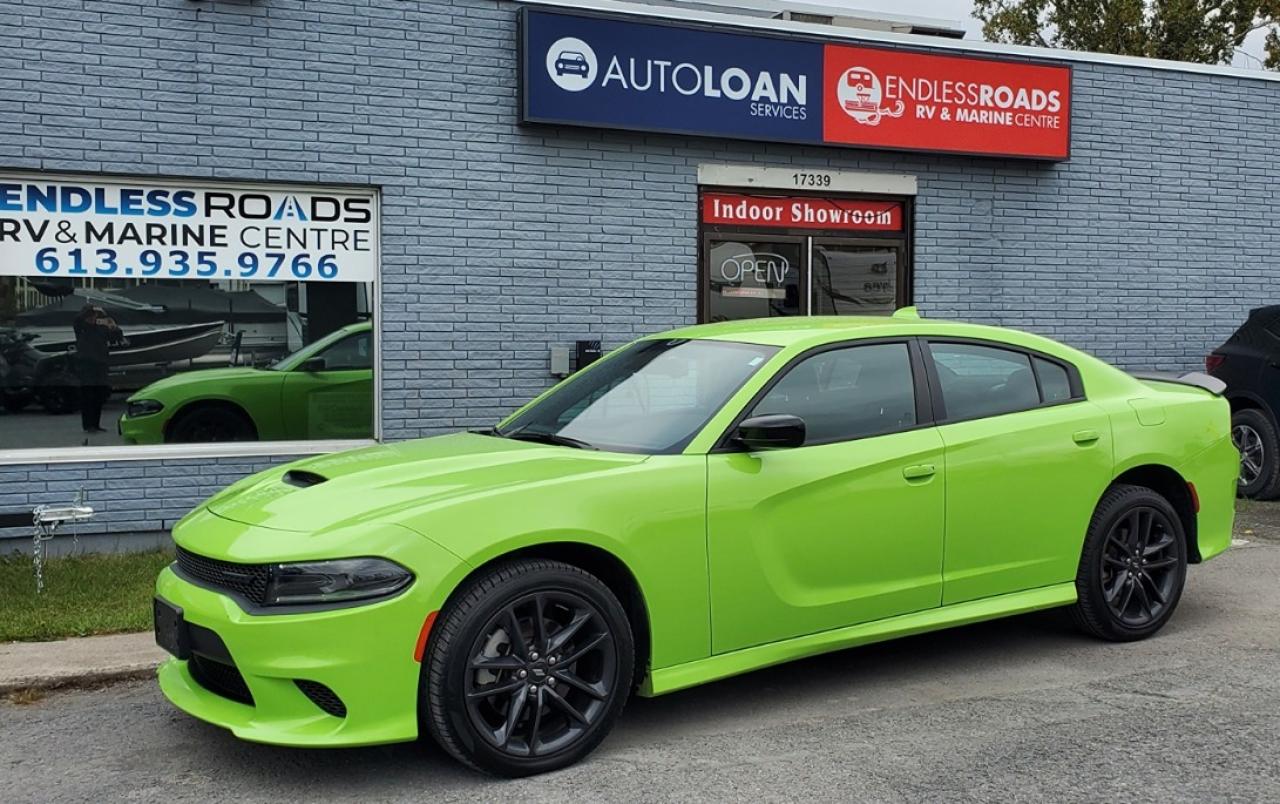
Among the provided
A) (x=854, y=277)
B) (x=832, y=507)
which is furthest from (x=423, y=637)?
(x=854, y=277)

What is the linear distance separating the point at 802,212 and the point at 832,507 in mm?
5978

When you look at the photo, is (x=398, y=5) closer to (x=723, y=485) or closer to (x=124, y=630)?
(x=124, y=630)

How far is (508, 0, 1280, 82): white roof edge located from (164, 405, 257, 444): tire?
3733 mm

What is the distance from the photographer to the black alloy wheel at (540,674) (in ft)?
14.0

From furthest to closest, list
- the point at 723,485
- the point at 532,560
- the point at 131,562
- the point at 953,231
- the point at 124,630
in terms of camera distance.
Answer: the point at 953,231 → the point at 131,562 → the point at 124,630 → the point at 723,485 → the point at 532,560

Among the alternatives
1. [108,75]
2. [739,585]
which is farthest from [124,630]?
[108,75]

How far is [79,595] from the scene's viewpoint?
7.02 meters

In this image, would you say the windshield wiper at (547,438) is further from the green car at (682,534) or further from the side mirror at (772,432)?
the side mirror at (772,432)

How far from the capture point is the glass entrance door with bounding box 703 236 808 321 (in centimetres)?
1032

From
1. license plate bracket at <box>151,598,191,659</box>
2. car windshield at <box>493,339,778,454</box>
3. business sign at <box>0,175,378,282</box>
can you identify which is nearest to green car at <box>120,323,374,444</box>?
business sign at <box>0,175,378,282</box>

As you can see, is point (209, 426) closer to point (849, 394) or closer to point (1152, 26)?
point (849, 394)

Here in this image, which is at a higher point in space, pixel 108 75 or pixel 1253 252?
pixel 108 75

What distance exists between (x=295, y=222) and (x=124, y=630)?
3.57m

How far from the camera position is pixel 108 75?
830 centimetres
